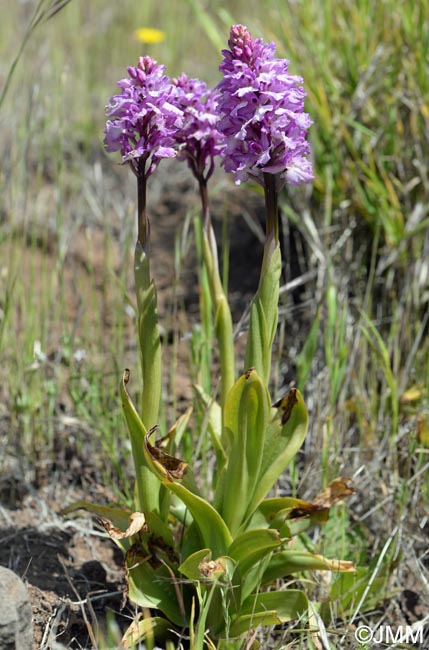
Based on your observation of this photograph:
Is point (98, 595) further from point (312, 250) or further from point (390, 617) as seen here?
point (312, 250)

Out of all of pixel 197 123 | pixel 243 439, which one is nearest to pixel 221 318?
pixel 243 439

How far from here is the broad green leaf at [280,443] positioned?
1.36 meters

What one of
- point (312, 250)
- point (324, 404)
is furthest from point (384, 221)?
point (324, 404)

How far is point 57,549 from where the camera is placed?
165 centimetres

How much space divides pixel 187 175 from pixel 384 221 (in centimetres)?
108

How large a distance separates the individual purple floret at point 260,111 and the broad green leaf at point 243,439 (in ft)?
1.16

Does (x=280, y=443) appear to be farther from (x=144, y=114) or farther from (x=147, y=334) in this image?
(x=144, y=114)

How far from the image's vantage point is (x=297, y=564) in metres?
1.39

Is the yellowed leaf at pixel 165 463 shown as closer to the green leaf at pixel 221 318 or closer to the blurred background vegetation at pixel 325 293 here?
the green leaf at pixel 221 318

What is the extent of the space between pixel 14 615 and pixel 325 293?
1131mm

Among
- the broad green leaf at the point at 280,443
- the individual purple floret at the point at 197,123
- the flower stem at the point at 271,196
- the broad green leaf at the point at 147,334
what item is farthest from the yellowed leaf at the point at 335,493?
the individual purple floret at the point at 197,123

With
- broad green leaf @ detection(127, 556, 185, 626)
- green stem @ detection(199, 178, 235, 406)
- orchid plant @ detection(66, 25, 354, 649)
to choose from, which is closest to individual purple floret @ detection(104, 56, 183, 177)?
orchid plant @ detection(66, 25, 354, 649)

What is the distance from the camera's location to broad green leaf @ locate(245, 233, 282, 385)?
1.28 metres

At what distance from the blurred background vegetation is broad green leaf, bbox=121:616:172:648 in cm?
34
